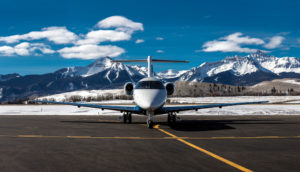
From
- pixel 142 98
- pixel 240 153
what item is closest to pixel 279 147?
pixel 240 153

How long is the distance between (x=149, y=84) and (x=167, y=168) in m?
10.9

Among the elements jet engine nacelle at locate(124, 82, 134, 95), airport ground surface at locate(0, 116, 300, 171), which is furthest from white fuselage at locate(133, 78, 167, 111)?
airport ground surface at locate(0, 116, 300, 171)

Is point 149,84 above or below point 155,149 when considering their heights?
above

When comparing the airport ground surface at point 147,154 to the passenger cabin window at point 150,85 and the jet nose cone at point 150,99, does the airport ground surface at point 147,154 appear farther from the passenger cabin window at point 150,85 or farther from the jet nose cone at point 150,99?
the passenger cabin window at point 150,85

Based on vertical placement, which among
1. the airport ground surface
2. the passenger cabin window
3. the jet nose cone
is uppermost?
the passenger cabin window

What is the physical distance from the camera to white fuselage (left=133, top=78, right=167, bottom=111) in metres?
16.4

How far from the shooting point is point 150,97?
652 inches

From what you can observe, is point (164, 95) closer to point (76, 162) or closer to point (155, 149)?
point (155, 149)

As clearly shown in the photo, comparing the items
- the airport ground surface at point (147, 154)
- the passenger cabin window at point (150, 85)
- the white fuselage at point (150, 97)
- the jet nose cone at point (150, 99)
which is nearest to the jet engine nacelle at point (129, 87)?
the passenger cabin window at point (150, 85)

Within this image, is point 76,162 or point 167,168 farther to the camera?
point 76,162

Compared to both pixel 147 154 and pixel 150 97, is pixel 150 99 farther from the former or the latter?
pixel 147 154

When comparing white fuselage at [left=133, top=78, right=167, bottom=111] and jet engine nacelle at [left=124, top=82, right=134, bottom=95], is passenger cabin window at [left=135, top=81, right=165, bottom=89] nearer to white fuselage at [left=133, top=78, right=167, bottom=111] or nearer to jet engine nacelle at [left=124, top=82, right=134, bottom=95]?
white fuselage at [left=133, top=78, right=167, bottom=111]

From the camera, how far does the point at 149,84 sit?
1773 cm

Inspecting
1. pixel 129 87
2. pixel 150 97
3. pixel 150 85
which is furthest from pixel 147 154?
pixel 129 87
